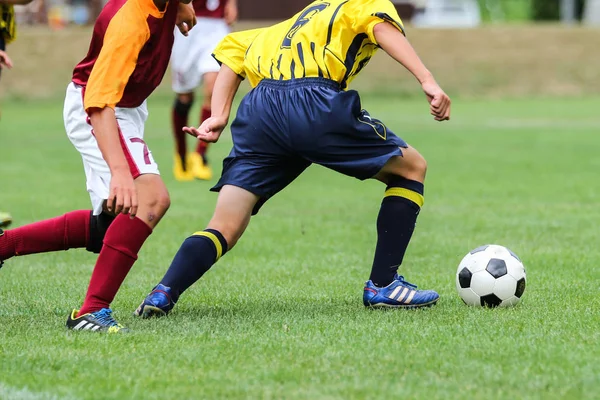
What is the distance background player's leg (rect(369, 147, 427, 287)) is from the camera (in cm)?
480

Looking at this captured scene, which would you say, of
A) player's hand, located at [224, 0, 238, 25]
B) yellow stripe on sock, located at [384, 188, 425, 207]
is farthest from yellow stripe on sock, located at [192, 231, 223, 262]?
player's hand, located at [224, 0, 238, 25]

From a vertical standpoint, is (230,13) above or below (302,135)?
below

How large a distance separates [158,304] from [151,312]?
0.05m

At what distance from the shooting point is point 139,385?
135 inches

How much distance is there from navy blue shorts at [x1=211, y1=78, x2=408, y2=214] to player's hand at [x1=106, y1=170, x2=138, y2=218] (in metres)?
0.71

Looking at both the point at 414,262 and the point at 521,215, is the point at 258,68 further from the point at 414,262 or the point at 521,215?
the point at 521,215

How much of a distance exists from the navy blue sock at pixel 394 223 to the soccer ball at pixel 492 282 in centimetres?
30

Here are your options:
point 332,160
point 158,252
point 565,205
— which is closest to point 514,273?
point 332,160

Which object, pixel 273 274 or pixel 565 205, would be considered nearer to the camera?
pixel 273 274

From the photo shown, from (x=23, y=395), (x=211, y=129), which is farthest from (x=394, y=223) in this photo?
(x=23, y=395)

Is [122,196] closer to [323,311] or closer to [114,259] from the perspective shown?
[114,259]

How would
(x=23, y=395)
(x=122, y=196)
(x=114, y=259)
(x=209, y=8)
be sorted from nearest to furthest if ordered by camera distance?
(x=23, y=395), (x=122, y=196), (x=114, y=259), (x=209, y=8)

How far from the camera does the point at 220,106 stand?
15.7 feet

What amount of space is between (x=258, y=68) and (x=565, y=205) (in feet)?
14.7
